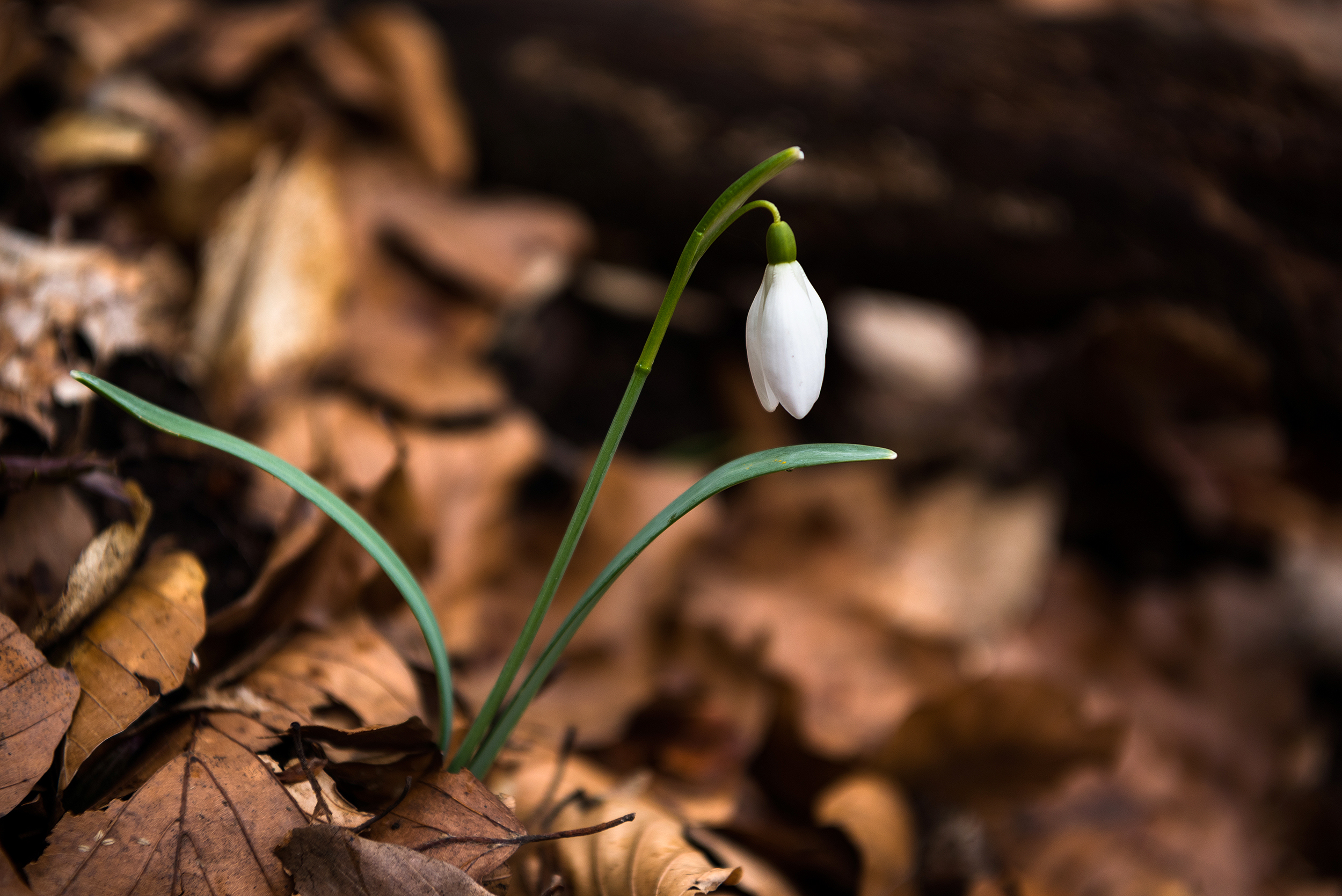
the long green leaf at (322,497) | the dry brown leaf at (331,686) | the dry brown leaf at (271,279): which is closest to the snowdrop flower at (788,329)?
the long green leaf at (322,497)

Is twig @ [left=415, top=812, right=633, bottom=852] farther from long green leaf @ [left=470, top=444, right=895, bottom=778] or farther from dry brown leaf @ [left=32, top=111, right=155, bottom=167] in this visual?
dry brown leaf @ [left=32, top=111, right=155, bottom=167]

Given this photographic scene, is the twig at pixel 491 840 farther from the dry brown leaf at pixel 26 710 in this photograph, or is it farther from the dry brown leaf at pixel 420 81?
the dry brown leaf at pixel 420 81

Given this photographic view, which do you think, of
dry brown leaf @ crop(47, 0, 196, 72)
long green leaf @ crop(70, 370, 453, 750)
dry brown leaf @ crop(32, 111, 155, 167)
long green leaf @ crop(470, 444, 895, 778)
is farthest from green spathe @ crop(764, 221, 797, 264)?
dry brown leaf @ crop(47, 0, 196, 72)

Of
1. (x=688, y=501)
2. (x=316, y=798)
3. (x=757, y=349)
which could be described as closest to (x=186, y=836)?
(x=316, y=798)

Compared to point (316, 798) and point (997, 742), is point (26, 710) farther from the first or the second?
point (997, 742)

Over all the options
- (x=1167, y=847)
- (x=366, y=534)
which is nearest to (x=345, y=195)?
(x=366, y=534)

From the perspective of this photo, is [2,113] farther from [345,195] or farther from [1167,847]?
[1167,847]
